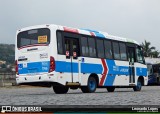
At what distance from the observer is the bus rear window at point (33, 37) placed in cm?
1893

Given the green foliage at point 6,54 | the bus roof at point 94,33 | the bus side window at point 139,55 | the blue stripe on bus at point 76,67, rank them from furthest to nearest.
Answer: the green foliage at point 6,54 < the bus side window at point 139,55 < the bus roof at point 94,33 < the blue stripe on bus at point 76,67

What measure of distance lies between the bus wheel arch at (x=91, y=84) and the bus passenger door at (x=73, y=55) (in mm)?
1108

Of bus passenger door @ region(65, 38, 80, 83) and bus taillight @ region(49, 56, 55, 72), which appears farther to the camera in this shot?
bus passenger door @ region(65, 38, 80, 83)

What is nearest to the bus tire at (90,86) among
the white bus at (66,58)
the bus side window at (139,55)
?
the white bus at (66,58)

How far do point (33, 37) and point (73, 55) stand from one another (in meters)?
1.98

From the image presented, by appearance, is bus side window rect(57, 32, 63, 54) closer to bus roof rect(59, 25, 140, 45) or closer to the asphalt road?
bus roof rect(59, 25, 140, 45)

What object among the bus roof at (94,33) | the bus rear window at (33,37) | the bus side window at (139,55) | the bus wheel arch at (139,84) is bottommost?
the bus wheel arch at (139,84)

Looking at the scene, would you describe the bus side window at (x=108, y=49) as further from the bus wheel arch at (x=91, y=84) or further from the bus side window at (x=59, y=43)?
the bus side window at (x=59, y=43)

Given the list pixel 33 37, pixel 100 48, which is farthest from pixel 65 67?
pixel 100 48

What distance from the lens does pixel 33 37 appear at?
19297 millimetres

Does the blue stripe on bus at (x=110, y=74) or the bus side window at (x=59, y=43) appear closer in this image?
the bus side window at (x=59, y=43)

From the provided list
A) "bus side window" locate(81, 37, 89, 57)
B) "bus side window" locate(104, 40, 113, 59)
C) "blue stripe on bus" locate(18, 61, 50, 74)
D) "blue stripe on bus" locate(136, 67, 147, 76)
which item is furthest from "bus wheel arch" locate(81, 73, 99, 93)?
"blue stripe on bus" locate(136, 67, 147, 76)

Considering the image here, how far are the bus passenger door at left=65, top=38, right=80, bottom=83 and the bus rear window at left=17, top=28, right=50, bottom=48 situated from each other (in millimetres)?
1044

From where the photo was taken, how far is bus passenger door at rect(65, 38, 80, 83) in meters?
19.4
